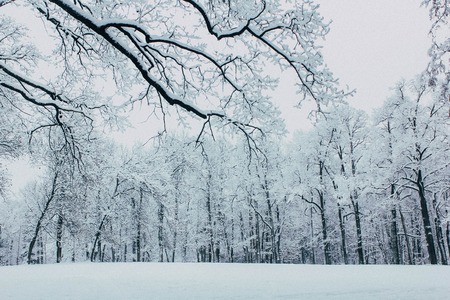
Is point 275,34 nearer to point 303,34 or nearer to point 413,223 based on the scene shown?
point 303,34

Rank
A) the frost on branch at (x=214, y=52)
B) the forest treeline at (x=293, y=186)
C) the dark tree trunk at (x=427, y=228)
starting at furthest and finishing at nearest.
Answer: the forest treeline at (x=293, y=186)
the dark tree trunk at (x=427, y=228)
the frost on branch at (x=214, y=52)

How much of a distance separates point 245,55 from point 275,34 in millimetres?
924

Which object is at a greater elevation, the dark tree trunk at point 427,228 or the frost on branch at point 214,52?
the frost on branch at point 214,52

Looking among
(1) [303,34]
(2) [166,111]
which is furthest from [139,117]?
(1) [303,34]

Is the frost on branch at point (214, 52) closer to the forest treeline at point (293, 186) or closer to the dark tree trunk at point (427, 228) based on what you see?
the forest treeline at point (293, 186)

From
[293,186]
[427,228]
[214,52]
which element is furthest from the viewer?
[293,186]

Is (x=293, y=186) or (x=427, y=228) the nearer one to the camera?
(x=427, y=228)

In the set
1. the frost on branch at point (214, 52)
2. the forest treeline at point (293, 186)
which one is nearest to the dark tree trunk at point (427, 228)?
the forest treeline at point (293, 186)

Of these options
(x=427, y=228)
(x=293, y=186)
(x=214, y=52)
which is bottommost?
(x=427, y=228)

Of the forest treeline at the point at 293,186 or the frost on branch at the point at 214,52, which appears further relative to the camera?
the forest treeline at the point at 293,186

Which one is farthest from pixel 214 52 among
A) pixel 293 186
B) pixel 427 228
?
pixel 293 186

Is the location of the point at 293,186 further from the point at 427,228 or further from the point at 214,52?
the point at 214,52

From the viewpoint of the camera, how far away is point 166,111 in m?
7.60

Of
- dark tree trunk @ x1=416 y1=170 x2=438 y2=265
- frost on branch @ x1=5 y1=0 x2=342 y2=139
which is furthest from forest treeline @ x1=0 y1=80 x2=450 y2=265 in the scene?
frost on branch @ x1=5 y1=0 x2=342 y2=139
